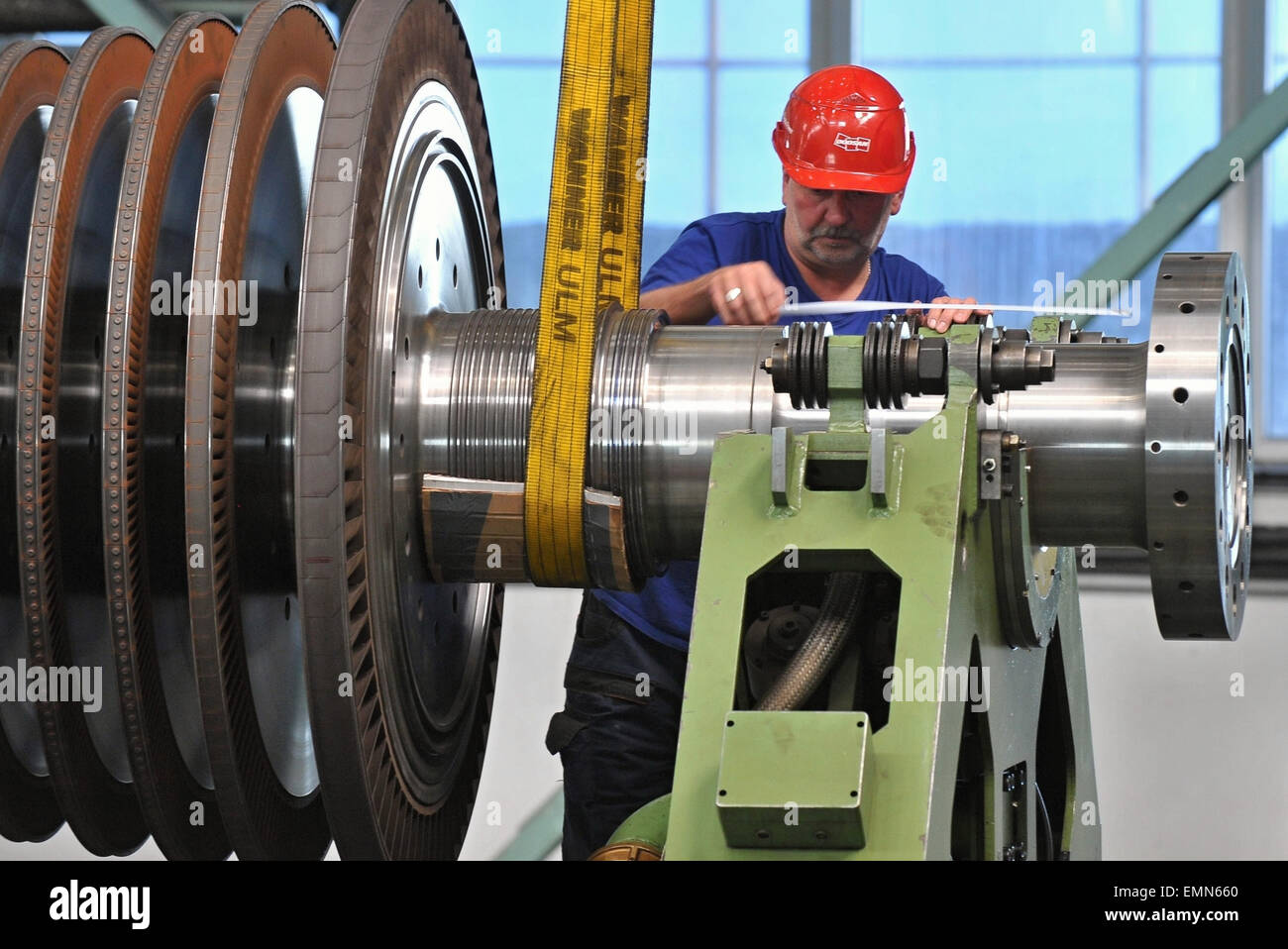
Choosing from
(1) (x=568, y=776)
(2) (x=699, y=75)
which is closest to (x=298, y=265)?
(1) (x=568, y=776)

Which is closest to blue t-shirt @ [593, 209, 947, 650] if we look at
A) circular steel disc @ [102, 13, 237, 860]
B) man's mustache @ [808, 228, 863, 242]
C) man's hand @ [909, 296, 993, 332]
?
man's mustache @ [808, 228, 863, 242]

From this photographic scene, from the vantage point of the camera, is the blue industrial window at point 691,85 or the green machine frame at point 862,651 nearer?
the green machine frame at point 862,651

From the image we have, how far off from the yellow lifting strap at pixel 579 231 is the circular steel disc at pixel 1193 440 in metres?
0.68

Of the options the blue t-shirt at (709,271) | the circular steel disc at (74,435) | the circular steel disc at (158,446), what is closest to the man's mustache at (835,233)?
the blue t-shirt at (709,271)

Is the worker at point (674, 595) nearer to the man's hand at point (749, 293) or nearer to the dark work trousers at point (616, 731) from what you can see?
the dark work trousers at point (616, 731)

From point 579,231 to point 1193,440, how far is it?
2.57 feet

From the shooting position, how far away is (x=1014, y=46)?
5.51m

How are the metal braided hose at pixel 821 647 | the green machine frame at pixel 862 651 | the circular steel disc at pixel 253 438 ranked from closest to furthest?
the green machine frame at pixel 862 651 → the metal braided hose at pixel 821 647 → the circular steel disc at pixel 253 438

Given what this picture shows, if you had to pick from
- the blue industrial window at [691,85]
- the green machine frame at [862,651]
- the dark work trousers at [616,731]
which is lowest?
the dark work trousers at [616,731]

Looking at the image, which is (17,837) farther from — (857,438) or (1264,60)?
(1264,60)

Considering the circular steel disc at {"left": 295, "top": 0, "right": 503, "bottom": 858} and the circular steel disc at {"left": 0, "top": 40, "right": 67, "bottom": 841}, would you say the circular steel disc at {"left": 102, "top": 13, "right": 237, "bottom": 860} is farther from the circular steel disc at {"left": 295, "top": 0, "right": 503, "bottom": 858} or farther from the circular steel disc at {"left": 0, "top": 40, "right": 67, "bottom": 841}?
the circular steel disc at {"left": 295, "top": 0, "right": 503, "bottom": 858}

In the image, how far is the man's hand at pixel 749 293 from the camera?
7.29 ft

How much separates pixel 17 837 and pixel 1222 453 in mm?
1731

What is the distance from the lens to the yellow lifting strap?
2.01 meters
